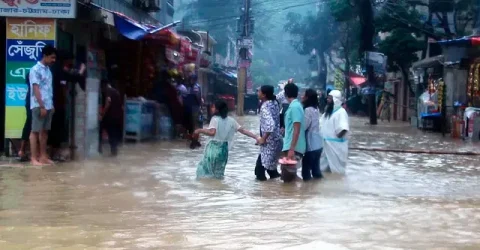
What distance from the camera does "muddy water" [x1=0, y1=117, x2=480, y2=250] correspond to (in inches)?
272

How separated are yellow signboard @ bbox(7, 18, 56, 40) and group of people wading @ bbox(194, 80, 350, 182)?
2.97m

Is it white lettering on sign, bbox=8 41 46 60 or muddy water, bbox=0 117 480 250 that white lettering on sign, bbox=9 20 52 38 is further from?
muddy water, bbox=0 117 480 250

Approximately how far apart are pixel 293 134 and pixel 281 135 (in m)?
0.79

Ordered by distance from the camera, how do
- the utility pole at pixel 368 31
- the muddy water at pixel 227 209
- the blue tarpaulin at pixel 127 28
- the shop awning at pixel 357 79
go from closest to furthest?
the muddy water at pixel 227 209 < the blue tarpaulin at pixel 127 28 < the utility pole at pixel 368 31 < the shop awning at pixel 357 79

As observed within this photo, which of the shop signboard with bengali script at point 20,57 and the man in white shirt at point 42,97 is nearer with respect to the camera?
the man in white shirt at point 42,97

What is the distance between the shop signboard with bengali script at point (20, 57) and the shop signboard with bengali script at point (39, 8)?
15 centimetres

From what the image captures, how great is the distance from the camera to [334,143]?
12453mm

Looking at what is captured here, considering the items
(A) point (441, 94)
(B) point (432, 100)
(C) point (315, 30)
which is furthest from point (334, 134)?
(C) point (315, 30)

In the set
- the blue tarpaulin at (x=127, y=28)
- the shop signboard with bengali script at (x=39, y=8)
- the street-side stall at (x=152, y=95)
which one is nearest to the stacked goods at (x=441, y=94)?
the street-side stall at (x=152, y=95)

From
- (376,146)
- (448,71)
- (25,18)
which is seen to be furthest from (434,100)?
(25,18)

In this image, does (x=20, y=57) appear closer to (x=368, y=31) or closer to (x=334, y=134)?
(x=334, y=134)

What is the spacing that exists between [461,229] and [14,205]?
14.9 feet

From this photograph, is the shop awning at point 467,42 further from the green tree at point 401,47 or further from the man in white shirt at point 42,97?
the man in white shirt at point 42,97

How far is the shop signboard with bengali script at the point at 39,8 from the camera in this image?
12359 mm
